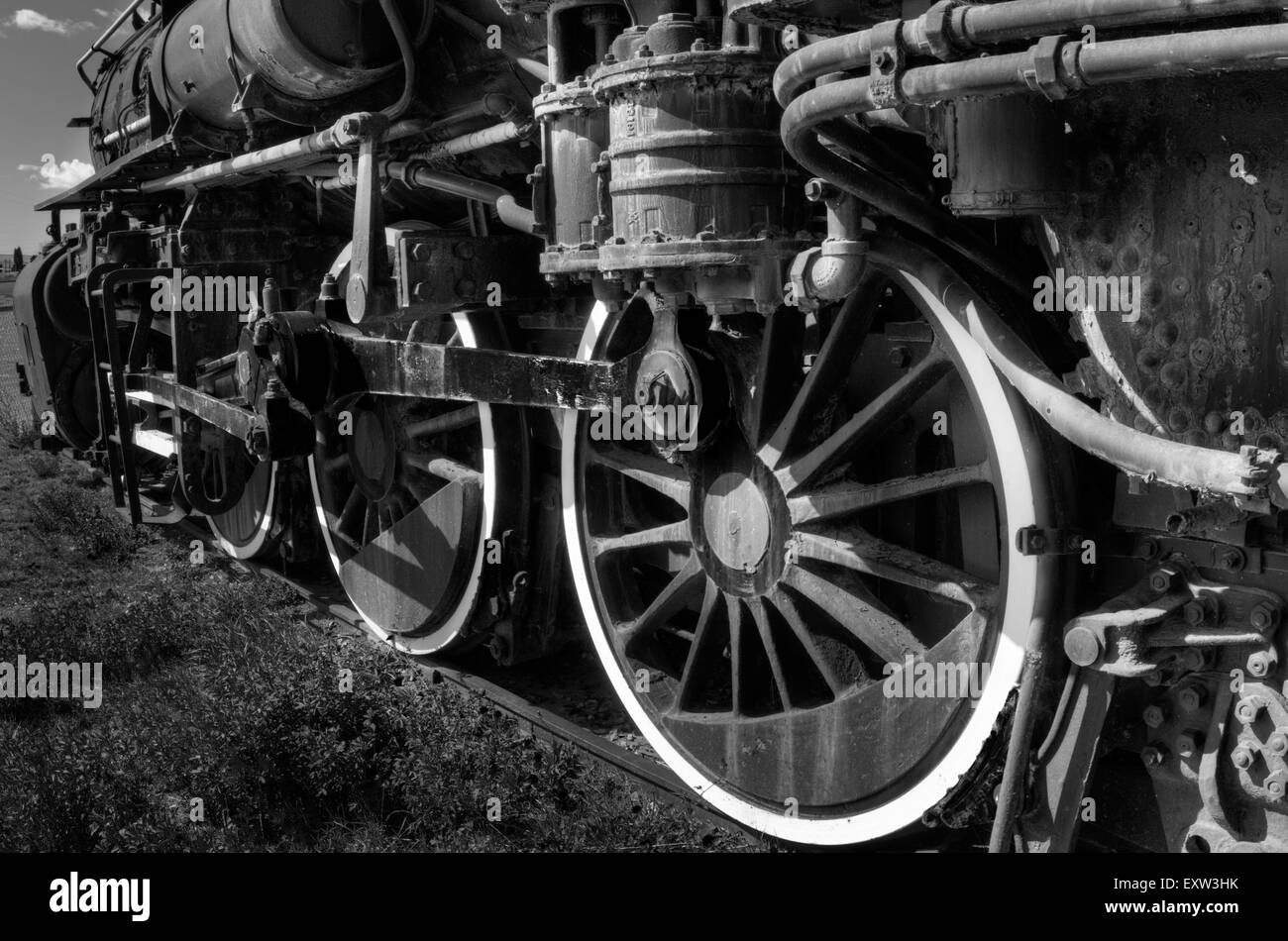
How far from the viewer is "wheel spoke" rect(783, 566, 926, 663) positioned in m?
3.15

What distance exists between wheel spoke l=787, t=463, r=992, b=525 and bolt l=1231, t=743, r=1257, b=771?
753mm

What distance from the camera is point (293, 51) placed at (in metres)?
4.84

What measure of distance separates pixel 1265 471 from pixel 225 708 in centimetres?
358

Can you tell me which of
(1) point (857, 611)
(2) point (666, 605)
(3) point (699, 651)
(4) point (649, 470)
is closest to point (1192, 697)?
(1) point (857, 611)

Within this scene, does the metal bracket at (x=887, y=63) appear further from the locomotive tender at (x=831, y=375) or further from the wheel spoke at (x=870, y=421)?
the wheel spoke at (x=870, y=421)

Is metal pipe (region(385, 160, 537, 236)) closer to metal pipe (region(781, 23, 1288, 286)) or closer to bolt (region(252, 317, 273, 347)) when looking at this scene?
bolt (region(252, 317, 273, 347))

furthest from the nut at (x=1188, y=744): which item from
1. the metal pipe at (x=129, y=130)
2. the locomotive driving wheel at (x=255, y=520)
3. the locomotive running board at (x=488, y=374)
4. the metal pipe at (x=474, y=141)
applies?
the metal pipe at (x=129, y=130)

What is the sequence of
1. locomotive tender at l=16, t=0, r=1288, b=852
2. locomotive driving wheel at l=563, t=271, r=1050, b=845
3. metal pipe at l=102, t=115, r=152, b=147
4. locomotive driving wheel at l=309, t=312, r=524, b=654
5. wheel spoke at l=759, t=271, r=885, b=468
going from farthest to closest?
metal pipe at l=102, t=115, r=152, b=147
locomotive driving wheel at l=309, t=312, r=524, b=654
wheel spoke at l=759, t=271, r=885, b=468
locomotive driving wheel at l=563, t=271, r=1050, b=845
locomotive tender at l=16, t=0, r=1288, b=852

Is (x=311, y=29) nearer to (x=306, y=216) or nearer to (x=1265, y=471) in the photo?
(x=306, y=216)

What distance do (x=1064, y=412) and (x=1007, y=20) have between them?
715 millimetres

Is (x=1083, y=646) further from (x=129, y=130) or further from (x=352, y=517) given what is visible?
(x=129, y=130)

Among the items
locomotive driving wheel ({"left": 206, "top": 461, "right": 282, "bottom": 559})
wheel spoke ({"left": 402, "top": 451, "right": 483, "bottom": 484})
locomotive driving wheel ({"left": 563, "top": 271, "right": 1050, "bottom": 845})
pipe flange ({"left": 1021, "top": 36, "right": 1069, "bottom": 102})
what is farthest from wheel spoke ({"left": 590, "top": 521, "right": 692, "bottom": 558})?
locomotive driving wheel ({"left": 206, "top": 461, "right": 282, "bottom": 559})

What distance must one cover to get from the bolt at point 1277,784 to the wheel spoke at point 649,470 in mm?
1750

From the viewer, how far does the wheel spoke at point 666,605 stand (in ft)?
12.3
